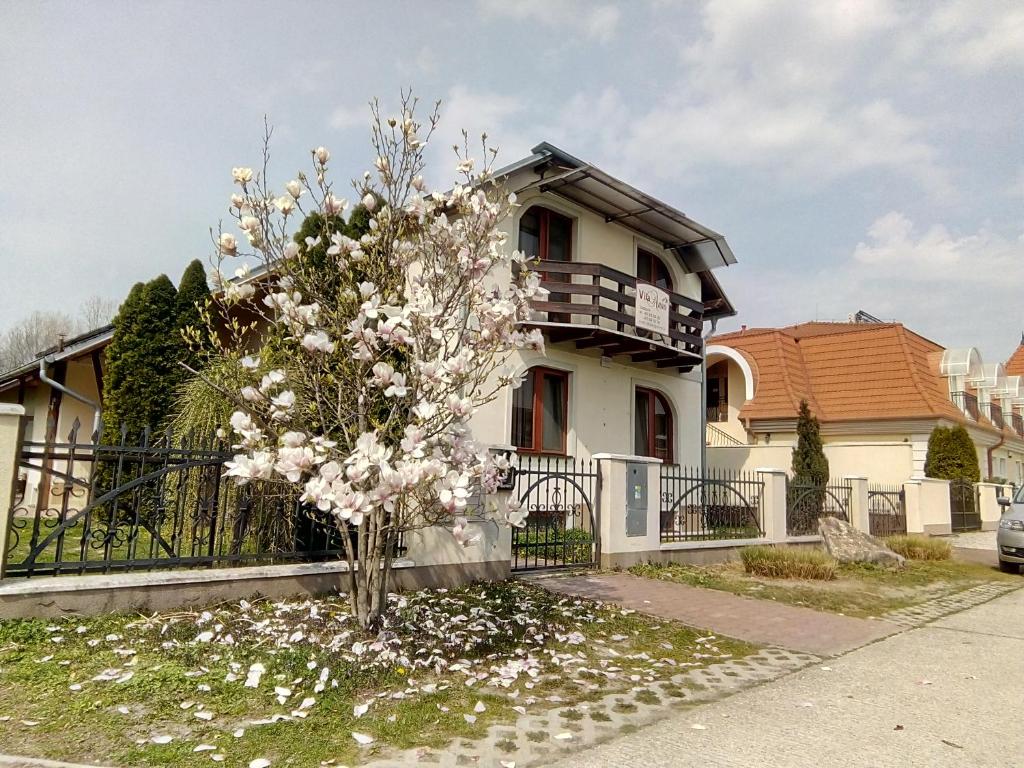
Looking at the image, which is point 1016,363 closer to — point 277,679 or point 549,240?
point 549,240

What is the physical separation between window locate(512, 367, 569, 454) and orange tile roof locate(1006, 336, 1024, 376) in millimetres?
39507

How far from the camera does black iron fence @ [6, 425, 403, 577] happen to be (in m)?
5.22

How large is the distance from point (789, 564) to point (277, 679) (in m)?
7.78

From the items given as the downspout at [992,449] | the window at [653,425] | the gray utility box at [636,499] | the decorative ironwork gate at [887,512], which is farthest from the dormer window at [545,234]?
the downspout at [992,449]

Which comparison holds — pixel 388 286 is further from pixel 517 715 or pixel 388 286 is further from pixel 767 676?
pixel 767 676

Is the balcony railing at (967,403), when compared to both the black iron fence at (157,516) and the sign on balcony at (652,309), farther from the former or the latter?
the black iron fence at (157,516)

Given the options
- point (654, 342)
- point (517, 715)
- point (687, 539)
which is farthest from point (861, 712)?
point (654, 342)

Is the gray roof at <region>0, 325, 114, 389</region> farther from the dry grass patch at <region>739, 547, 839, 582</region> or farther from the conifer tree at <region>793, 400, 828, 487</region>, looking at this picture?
the conifer tree at <region>793, 400, 828, 487</region>

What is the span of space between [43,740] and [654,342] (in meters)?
12.8

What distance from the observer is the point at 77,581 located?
507 centimetres

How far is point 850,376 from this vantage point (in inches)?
977

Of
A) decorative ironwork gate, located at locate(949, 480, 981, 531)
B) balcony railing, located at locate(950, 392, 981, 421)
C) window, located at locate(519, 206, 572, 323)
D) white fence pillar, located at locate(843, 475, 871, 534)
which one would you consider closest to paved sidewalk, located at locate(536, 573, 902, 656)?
window, located at locate(519, 206, 572, 323)

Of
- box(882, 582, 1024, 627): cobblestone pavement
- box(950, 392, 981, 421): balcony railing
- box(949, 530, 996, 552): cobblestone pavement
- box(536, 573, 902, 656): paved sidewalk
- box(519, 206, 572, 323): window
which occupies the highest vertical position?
box(519, 206, 572, 323): window

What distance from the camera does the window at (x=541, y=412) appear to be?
13.9 meters
